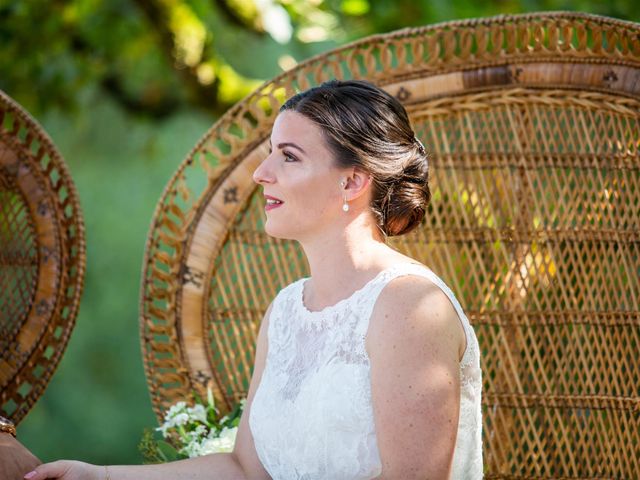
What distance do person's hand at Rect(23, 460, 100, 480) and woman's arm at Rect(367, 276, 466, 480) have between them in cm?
66

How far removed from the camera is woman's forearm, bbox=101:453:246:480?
1827 millimetres

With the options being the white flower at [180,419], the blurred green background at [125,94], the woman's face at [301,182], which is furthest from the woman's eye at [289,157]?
the blurred green background at [125,94]

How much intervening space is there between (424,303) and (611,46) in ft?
3.93

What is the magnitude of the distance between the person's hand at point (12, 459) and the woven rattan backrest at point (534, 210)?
1029 mm

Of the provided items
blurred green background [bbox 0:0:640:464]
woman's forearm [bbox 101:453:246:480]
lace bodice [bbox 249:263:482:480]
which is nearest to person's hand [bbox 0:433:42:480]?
woman's forearm [bbox 101:453:246:480]

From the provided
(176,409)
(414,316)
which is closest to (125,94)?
(176,409)

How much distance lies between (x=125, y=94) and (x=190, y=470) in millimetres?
2665

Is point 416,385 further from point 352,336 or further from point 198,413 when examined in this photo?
point 198,413

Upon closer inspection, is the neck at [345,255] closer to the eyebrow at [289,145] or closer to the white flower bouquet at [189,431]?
the eyebrow at [289,145]

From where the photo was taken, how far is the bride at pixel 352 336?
4.95 ft

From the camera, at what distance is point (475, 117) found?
2484 millimetres

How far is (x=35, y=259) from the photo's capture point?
2633mm

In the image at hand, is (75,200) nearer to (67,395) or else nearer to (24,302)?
(24,302)

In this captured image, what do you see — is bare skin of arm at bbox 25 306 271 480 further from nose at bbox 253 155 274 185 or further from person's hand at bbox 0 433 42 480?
nose at bbox 253 155 274 185
